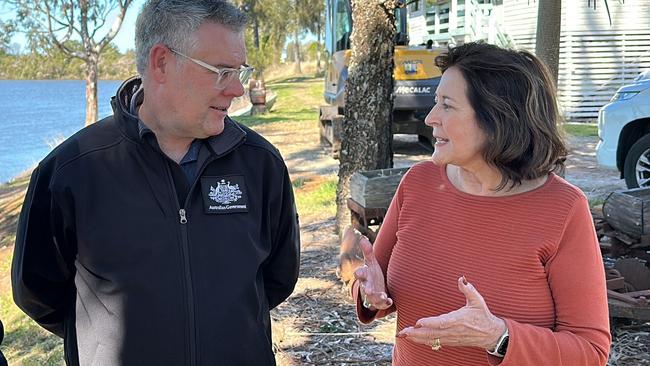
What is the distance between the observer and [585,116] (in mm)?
21734

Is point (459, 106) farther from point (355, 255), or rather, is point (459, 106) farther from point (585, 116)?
point (585, 116)

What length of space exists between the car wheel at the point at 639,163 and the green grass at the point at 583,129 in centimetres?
866

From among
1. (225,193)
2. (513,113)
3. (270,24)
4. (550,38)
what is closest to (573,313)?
(513,113)

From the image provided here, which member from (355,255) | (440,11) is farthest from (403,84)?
(440,11)

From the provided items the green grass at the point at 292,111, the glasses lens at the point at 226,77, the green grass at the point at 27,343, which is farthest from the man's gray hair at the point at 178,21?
the green grass at the point at 292,111

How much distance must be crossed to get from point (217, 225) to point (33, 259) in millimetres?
614

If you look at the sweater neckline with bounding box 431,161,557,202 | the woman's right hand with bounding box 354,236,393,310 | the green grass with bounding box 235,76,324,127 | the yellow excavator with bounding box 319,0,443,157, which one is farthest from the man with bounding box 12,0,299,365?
the green grass with bounding box 235,76,324,127

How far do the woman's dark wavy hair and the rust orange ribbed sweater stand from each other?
9cm

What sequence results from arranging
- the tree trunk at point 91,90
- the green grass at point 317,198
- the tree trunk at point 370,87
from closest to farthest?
the tree trunk at point 370,87
the green grass at point 317,198
the tree trunk at point 91,90

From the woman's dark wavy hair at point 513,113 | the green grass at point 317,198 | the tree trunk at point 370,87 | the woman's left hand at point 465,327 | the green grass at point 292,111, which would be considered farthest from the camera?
the green grass at point 292,111

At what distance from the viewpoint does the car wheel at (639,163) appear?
8.45 m

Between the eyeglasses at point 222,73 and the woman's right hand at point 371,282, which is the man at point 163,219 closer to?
the eyeglasses at point 222,73

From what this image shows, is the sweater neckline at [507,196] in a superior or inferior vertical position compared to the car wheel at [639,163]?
superior

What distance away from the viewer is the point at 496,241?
2369mm
